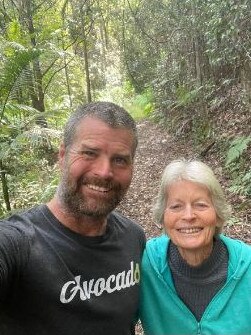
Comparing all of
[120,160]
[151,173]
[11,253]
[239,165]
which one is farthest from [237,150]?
[11,253]

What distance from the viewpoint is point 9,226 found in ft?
6.24

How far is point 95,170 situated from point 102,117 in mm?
304

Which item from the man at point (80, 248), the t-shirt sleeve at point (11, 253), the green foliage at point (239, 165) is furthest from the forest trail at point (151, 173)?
the t-shirt sleeve at point (11, 253)

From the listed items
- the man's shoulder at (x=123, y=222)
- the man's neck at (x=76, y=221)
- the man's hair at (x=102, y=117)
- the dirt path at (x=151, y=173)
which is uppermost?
the man's hair at (x=102, y=117)

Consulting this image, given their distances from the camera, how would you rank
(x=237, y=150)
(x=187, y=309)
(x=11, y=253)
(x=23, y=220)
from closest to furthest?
(x=11, y=253) < (x=23, y=220) < (x=187, y=309) < (x=237, y=150)

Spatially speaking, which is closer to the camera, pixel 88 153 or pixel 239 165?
pixel 88 153

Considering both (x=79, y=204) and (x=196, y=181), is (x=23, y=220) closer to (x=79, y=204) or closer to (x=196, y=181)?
(x=79, y=204)

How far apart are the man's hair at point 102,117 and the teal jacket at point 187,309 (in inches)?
33.1

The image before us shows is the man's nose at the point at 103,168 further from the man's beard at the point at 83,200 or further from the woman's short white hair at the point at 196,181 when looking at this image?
the woman's short white hair at the point at 196,181

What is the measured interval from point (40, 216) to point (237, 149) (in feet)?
19.4

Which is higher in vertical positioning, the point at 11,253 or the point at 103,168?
the point at 103,168

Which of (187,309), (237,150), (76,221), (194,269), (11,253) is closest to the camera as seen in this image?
(11,253)

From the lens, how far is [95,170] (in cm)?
216

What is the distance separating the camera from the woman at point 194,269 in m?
2.36
